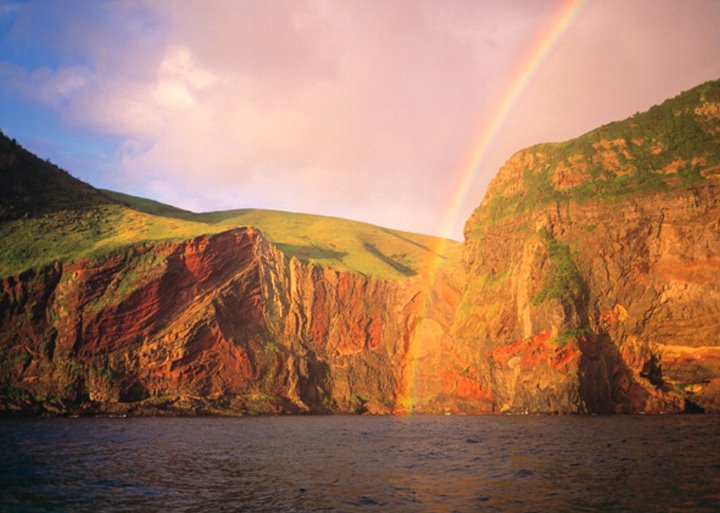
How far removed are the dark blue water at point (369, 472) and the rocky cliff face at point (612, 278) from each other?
3011cm

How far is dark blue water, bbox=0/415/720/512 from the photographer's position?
18.9 m

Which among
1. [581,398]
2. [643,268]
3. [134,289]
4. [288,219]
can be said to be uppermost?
[288,219]

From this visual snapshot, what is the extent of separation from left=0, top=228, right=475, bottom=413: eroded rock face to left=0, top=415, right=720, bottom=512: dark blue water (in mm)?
34566

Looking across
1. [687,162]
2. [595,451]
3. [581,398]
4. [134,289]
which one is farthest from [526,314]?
[134,289]

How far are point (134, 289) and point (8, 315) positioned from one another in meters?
16.5

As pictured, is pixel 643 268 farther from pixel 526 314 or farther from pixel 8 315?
pixel 8 315

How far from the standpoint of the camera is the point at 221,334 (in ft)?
285

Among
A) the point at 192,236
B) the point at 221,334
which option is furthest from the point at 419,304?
the point at 192,236

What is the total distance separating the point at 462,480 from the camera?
2362 centimetres

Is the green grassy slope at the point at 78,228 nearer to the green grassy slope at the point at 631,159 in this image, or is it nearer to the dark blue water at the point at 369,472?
the green grassy slope at the point at 631,159

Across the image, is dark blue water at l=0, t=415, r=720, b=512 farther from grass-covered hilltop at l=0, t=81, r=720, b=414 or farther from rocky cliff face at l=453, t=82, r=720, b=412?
grass-covered hilltop at l=0, t=81, r=720, b=414

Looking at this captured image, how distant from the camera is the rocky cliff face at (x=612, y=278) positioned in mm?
72250

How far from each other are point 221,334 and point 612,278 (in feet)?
198

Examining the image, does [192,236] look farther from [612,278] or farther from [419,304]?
[612,278]
